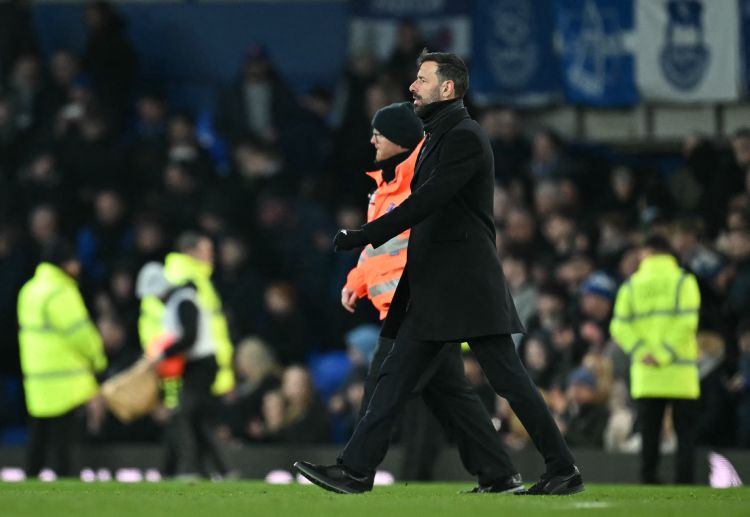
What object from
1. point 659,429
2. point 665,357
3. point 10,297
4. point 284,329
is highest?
point 665,357

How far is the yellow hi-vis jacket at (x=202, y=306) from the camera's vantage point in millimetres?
14992

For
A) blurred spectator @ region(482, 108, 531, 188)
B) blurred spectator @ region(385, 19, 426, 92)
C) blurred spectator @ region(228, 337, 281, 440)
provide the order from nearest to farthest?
blurred spectator @ region(228, 337, 281, 440)
blurred spectator @ region(482, 108, 531, 188)
blurred spectator @ region(385, 19, 426, 92)

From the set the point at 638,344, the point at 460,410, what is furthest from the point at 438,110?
the point at 638,344

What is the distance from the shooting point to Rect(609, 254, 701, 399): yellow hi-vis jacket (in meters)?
13.2

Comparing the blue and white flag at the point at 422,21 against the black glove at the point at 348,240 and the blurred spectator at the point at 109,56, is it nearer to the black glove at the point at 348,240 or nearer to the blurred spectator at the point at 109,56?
the blurred spectator at the point at 109,56

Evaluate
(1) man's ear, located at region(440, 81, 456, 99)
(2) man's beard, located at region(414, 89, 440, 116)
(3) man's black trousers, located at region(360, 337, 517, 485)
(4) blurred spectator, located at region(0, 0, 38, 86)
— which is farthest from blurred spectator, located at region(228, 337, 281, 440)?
(1) man's ear, located at region(440, 81, 456, 99)

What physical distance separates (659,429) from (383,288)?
12.8 feet

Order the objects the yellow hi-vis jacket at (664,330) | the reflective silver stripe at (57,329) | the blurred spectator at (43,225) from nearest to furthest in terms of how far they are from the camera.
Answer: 1. the yellow hi-vis jacket at (664,330)
2. the reflective silver stripe at (57,329)
3. the blurred spectator at (43,225)

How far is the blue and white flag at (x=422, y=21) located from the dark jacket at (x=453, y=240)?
1092cm

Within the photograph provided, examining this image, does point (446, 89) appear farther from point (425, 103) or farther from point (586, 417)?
point (586, 417)

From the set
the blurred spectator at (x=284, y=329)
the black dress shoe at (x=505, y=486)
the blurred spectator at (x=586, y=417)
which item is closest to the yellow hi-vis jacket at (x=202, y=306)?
the blurred spectator at (x=284, y=329)

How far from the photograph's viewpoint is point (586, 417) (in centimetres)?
1512

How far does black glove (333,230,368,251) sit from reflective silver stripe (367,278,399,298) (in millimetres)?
1357

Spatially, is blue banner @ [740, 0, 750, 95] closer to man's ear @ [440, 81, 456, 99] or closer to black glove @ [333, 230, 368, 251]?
man's ear @ [440, 81, 456, 99]
